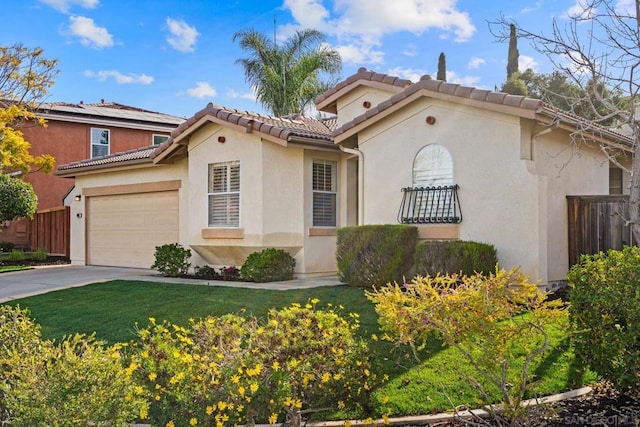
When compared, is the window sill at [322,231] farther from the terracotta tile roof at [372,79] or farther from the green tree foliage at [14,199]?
the green tree foliage at [14,199]

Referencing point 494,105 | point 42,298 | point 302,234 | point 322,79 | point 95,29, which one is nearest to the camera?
point 494,105

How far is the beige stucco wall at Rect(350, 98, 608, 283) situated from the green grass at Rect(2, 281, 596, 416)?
268 centimetres

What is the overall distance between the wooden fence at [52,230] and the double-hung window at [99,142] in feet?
15.2

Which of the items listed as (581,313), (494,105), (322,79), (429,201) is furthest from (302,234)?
(322,79)

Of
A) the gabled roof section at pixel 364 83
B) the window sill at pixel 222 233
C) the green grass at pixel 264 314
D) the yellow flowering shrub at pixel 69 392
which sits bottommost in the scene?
the green grass at pixel 264 314

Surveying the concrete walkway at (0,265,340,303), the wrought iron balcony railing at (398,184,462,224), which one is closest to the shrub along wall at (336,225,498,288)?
the wrought iron balcony railing at (398,184,462,224)

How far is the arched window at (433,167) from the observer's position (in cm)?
1218

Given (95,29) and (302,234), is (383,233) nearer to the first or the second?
(302,234)

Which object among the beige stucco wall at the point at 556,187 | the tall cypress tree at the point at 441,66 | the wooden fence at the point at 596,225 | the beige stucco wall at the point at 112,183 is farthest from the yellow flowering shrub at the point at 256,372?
the tall cypress tree at the point at 441,66

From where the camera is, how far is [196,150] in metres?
16.3

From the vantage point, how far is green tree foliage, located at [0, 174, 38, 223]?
71.5ft

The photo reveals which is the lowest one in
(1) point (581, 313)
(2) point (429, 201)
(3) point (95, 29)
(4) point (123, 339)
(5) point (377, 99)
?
(4) point (123, 339)

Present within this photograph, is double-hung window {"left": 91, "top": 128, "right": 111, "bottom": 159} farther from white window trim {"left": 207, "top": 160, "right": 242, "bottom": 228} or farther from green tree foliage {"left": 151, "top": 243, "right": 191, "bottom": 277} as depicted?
white window trim {"left": 207, "top": 160, "right": 242, "bottom": 228}

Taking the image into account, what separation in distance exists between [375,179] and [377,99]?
4223 mm
